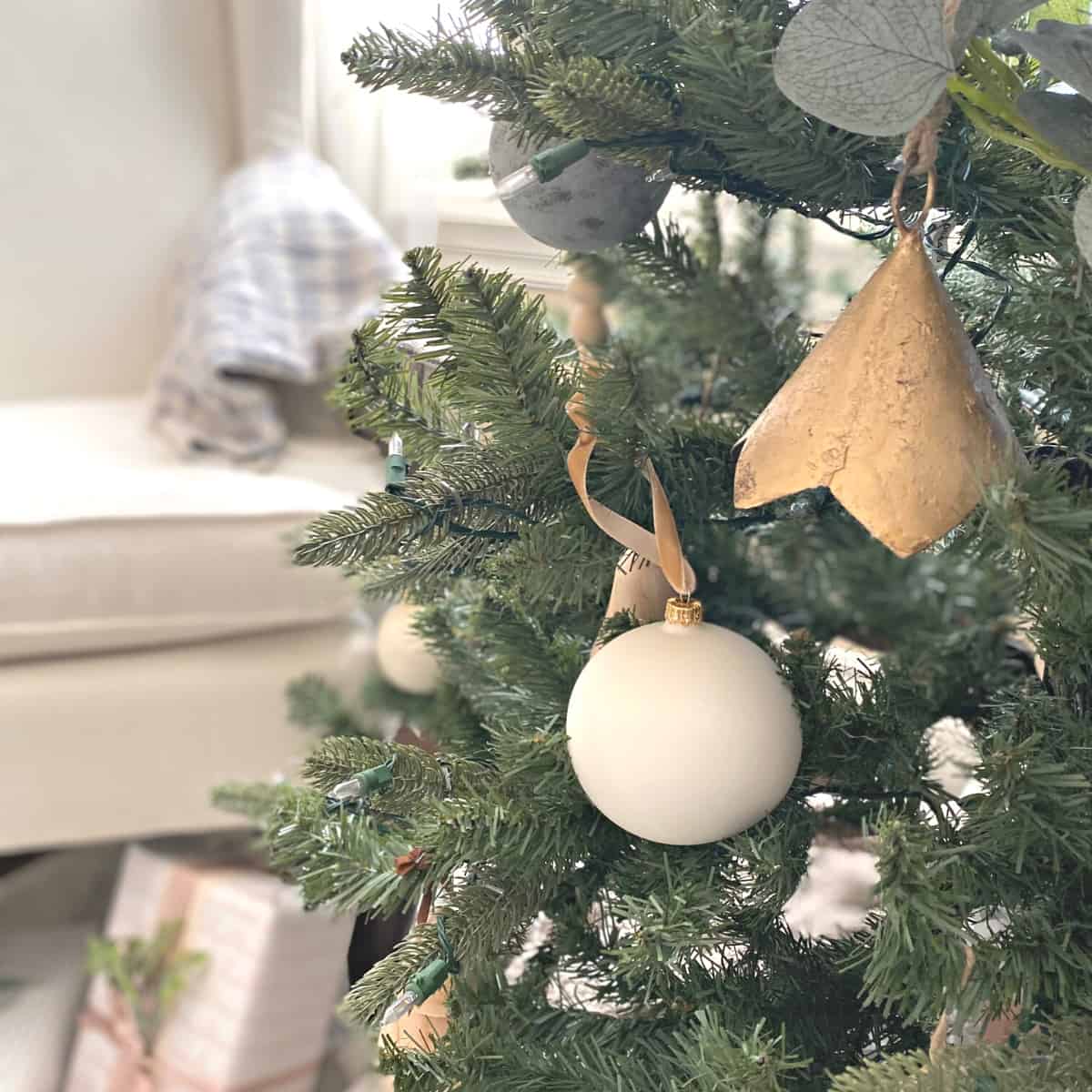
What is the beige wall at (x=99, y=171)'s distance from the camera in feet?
3.82

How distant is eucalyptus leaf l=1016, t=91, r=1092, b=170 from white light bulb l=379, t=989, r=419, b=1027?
0.91 feet

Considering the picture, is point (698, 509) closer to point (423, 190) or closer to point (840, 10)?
point (840, 10)

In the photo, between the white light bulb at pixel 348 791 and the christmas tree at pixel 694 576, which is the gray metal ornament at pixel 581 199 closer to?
the christmas tree at pixel 694 576

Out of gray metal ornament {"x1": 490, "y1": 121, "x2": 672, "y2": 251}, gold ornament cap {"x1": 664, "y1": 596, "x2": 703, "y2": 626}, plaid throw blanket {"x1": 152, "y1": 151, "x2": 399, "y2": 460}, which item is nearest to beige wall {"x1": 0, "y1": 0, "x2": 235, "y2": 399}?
plaid throw blanket {"x1": 152, "y1": 151, "x2": 399, "y2": 460}

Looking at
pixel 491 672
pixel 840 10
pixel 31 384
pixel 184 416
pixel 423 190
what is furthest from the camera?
pixel 31 384

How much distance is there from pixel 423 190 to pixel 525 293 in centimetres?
49

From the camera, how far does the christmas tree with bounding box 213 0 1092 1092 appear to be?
0.27 meters

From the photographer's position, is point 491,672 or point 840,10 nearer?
point 840,10

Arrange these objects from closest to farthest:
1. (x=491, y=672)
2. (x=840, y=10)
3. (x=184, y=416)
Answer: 1. (x=840, y=10)
2. (x=491, y=672)
3. (x=184, y=416)

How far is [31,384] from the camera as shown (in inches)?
48.5

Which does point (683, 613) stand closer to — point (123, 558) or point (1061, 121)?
point (1061, 121)

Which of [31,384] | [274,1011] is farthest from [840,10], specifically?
[31,384]

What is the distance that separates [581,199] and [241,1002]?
26.8 inches

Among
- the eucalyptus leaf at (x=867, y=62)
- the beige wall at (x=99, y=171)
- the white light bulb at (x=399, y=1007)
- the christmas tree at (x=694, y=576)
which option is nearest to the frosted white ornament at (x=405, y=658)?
the christmas tree at (x=694, y=576)
